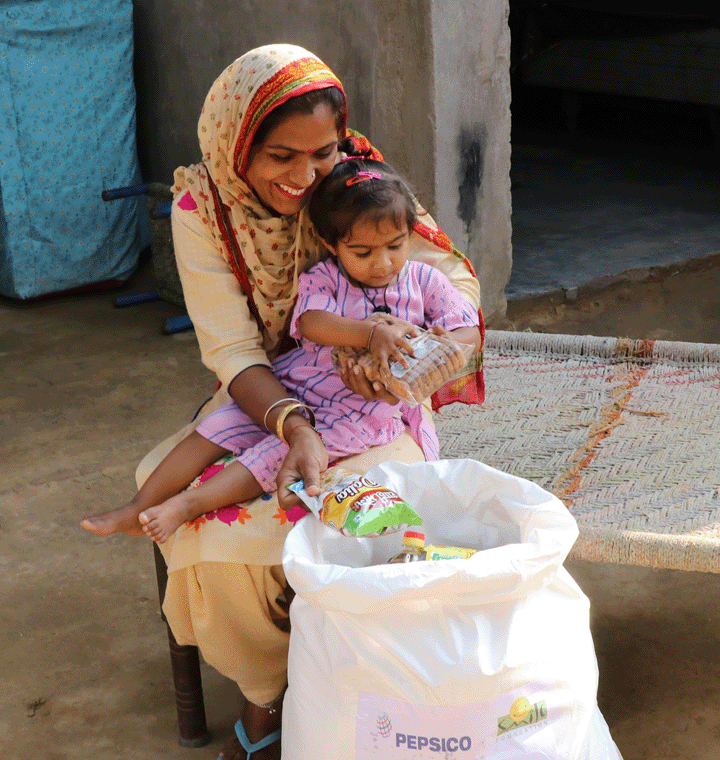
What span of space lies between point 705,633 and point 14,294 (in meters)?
4.05

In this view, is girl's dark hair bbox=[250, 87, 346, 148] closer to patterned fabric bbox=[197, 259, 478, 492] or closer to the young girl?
the young girl

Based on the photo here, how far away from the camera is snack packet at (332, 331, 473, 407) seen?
5.71 feet

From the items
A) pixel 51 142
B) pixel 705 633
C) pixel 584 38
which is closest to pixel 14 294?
pixel 51 142

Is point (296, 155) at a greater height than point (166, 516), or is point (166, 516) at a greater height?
point (296, 155)

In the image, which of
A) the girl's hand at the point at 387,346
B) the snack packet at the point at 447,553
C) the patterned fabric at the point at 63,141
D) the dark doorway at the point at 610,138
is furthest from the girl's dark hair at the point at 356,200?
the patterned fabric at the point at 63,141

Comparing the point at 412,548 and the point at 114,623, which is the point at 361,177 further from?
the point at 114,623

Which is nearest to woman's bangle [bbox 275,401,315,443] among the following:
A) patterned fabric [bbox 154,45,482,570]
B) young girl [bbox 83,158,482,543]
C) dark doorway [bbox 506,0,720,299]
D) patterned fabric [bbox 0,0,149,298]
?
young girl [bbox 83,158,482,543]

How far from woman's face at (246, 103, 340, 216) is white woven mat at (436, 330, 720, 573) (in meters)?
0.76

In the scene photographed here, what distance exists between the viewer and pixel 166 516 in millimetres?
1726

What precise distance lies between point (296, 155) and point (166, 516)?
2.44 feet

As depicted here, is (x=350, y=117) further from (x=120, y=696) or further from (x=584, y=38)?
(x=584, y=38)

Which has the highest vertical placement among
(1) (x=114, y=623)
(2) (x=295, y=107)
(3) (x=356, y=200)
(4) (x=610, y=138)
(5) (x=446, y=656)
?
(2) (x=295, y=107)

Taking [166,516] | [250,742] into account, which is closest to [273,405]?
[166,516]

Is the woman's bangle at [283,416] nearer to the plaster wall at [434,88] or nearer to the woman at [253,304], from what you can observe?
the woman at [253,304]
